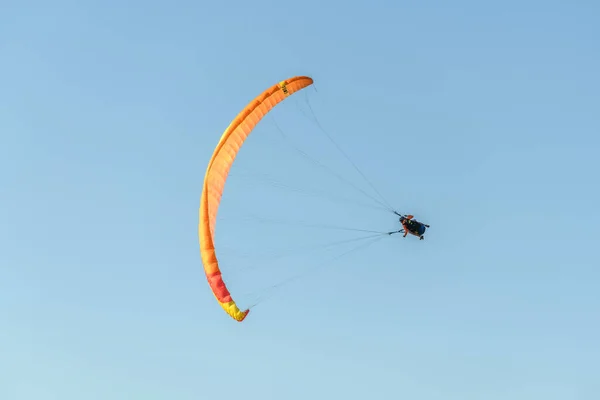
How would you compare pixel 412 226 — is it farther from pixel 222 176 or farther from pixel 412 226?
pixel 222 176

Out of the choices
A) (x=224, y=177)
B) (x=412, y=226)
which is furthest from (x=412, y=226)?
(x=224, y=177)

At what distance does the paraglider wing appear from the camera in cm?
6138

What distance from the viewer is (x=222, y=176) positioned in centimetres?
6241

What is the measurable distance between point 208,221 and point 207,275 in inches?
114

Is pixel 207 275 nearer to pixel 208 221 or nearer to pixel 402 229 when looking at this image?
pixel 208 221

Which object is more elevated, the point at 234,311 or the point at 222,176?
the point at 222,176

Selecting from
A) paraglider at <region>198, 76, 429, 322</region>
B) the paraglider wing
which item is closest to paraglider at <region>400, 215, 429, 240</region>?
paraglider at <region>198, 76, 429, 322</region>

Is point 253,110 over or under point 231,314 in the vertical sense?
over

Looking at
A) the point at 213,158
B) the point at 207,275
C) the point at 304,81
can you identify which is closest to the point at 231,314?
the point at 207,275

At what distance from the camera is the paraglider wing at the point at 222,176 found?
61.4 metres

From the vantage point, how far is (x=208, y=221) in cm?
6138

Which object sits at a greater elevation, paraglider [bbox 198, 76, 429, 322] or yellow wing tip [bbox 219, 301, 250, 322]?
paraglider [bbox 198, 76, 429, 322]

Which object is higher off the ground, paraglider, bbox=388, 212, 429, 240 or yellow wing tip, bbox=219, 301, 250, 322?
paraglider, bbox=388, 212, 429, 240

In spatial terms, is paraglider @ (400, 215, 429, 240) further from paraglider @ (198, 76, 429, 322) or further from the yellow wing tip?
the yellow wing tip
